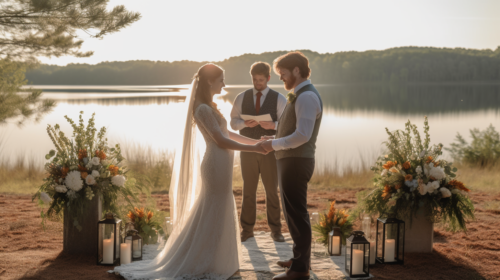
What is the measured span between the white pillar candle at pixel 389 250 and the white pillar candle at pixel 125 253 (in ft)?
8.17

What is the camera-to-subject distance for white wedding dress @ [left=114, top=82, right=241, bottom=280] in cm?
396

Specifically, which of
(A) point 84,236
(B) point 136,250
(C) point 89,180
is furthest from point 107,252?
(C) point 89,180

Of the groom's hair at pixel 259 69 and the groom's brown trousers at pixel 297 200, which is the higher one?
the groom's hair at pixel 259 69

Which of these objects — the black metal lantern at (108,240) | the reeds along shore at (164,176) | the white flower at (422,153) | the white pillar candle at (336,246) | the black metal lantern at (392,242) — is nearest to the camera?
the black metal lantern at (108,240)

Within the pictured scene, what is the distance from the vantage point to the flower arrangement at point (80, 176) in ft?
14.6

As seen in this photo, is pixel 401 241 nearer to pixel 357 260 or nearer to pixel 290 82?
pixel 357 260

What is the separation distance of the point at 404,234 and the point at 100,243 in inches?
115

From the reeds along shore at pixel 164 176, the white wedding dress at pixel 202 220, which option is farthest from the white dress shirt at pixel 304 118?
the reeds along shore at pixel 164 176

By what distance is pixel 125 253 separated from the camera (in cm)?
433

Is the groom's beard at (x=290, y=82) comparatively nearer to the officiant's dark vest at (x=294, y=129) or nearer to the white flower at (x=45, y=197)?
the officiant's dark vest at (x=294, y=129)

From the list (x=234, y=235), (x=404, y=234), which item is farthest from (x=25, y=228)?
(x=404, y=234)

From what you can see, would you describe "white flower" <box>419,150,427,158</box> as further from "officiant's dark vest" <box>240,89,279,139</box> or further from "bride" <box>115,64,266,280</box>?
"bride" <box>115,64,266,280</box>

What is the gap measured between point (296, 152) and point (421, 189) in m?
1.63

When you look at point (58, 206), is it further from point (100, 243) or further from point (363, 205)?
point (363, 205)
